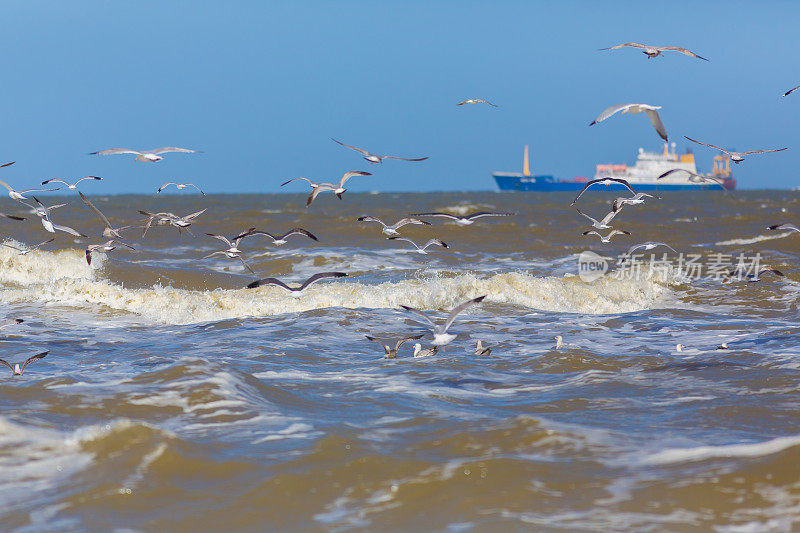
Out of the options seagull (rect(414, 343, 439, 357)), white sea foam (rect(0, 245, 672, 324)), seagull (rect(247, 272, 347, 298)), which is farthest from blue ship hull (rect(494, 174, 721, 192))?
seagull (rect(414, 343, 439, 357))

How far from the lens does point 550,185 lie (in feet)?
432

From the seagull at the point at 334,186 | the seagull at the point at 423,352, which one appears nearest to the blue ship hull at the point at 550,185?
the seagull at the point at 334,186

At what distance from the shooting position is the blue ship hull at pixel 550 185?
408 feet

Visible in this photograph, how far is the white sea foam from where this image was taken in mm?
13516

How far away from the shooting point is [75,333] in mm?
10859

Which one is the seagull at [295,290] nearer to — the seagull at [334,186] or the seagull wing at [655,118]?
the seagull at [334,186]

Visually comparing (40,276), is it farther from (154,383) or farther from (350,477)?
(350,477)

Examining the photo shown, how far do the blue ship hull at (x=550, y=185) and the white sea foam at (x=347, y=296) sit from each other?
108632mm

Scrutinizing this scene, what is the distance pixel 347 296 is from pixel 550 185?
12070 centimetres

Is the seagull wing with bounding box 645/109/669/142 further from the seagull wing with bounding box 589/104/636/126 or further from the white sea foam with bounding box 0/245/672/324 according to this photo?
the white sea foam with bounding box 0/245/672/324

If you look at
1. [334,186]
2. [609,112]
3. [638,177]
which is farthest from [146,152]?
[638,177]

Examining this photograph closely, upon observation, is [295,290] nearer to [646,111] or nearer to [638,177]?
[646,111]

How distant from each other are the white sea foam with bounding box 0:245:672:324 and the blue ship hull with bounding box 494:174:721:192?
108632mm

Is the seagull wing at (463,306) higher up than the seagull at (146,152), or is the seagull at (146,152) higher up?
the seagull at (146,152)
